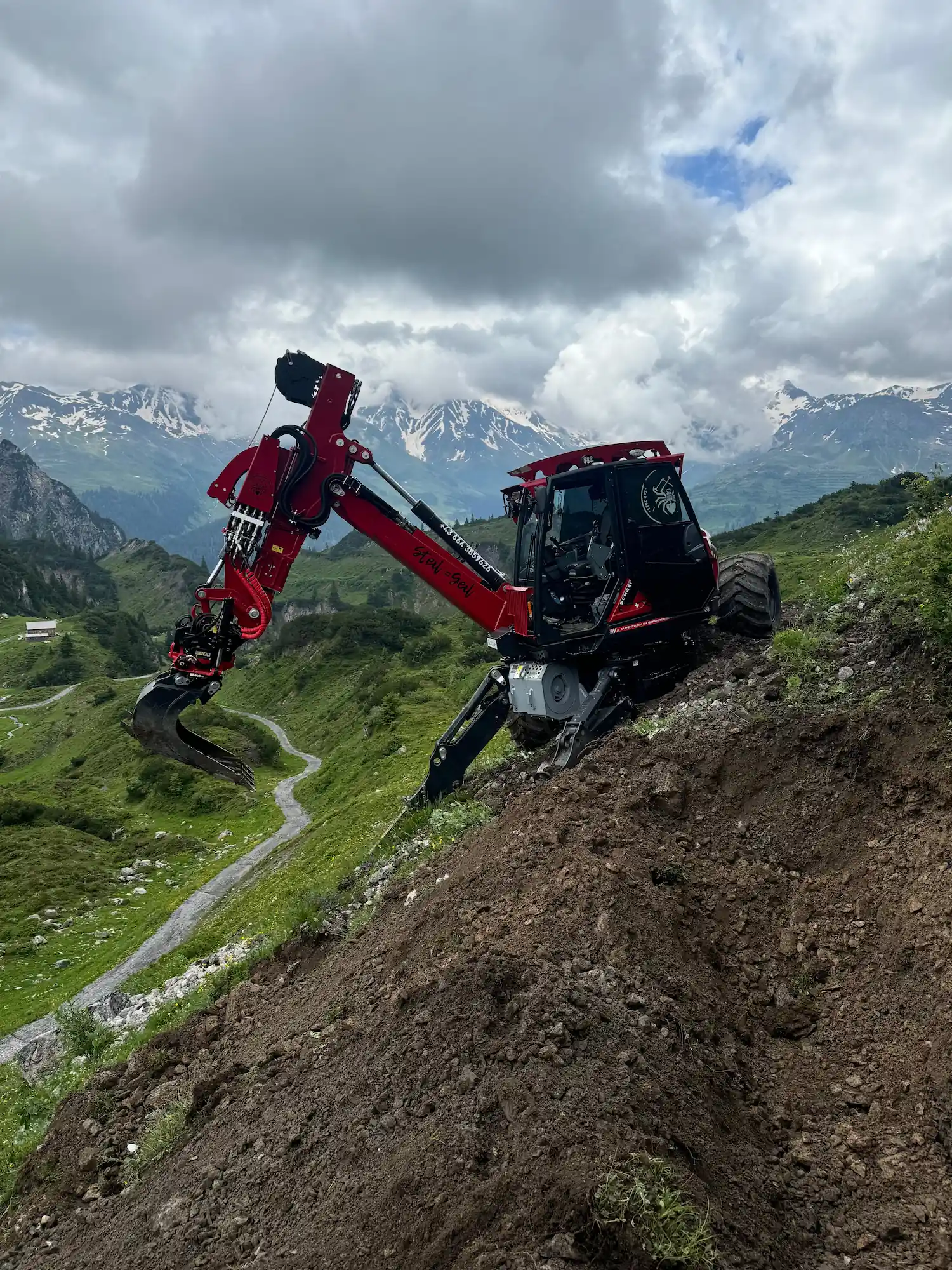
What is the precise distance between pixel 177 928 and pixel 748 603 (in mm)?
18948

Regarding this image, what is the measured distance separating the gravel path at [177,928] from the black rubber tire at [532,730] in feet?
31.5

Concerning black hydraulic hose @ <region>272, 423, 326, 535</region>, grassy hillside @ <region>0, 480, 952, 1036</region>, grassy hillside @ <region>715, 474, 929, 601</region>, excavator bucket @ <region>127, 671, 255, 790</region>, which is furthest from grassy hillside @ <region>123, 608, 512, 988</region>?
grassy hillside @ <region>715, 474, 929, 601</region>

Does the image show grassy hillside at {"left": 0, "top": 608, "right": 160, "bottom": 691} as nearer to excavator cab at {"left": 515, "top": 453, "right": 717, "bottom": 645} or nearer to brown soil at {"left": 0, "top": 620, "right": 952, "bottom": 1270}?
excavator cab at {"left": 515, "top": 453, "right": 717, "bottom": 645}

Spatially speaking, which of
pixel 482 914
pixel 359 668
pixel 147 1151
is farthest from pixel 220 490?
pixel 359 668

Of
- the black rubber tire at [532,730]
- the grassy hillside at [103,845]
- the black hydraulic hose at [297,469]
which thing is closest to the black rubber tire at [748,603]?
the black rubber tire at [532,730]

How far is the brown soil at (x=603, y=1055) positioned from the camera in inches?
167

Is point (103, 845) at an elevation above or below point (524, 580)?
below

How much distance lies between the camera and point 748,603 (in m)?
13.9

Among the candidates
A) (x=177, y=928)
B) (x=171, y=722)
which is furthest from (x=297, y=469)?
(x=177, y=928)

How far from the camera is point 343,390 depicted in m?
11.7

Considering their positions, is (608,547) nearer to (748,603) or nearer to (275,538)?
(748,603)

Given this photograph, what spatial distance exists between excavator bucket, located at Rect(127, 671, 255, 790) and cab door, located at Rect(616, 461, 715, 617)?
669 centimetres

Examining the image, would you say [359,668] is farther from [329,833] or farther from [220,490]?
[220,490]

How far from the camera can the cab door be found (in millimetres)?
12547
